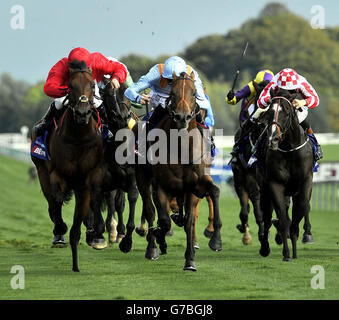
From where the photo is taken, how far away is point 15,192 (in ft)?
97.1

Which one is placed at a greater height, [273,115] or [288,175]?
[273,115]

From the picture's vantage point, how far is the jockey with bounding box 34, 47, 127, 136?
31.4 feet

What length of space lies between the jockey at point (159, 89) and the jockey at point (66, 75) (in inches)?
8.8

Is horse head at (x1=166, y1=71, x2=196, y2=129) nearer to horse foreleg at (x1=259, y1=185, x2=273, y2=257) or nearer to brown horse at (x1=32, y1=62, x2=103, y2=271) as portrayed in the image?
brown horse at (x1=32, y1=62, x2=103, y2=271)

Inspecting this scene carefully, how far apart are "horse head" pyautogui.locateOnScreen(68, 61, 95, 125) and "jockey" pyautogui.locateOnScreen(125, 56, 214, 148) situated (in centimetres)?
104

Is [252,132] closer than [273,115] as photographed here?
No

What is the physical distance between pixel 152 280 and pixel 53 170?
163 centimetres

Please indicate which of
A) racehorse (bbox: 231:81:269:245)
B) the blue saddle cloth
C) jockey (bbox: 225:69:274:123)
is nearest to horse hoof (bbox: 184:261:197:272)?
the blue saddle cloth

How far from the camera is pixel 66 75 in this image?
9719 mm

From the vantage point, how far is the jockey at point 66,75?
956cm

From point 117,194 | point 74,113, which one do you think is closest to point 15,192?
point 117,194

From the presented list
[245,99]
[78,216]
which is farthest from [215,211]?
[245,99]

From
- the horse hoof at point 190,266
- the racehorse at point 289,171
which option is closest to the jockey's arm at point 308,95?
the racehorse at point 289,171

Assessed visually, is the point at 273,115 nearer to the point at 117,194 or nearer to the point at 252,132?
the point at 252,132
